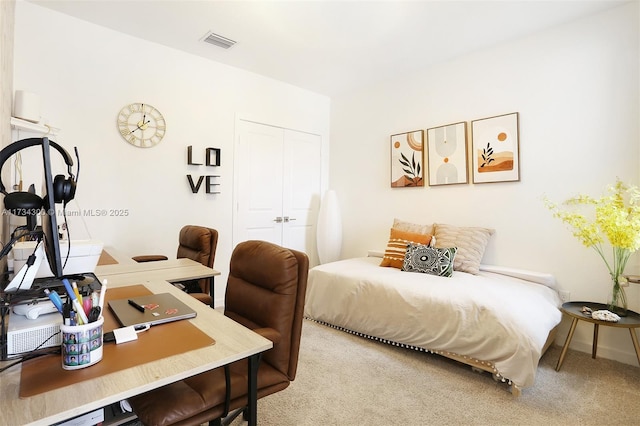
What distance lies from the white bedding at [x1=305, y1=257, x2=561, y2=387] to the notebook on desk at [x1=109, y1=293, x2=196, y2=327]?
68.4 inches

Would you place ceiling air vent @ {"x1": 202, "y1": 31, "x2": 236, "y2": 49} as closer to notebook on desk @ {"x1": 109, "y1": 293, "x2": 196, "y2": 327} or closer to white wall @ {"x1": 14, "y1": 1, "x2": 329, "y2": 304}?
white wall @ {"x1": 14, "y1": 1, "x2": 329, "y2": 304}

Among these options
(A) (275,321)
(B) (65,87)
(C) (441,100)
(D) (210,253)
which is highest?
(C) (441,100)

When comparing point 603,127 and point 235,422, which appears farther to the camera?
point 603,127

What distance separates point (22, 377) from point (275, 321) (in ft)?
2.59

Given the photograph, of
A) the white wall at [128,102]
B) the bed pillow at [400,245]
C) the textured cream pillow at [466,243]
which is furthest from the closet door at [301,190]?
the textured cream pillow at [466,243]

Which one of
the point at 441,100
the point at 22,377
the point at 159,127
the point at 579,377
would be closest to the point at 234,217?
the point at 159,127

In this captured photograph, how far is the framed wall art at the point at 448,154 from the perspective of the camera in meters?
3.37

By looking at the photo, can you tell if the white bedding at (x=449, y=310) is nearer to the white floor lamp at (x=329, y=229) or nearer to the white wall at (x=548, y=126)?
the white wall at (x=548, y=126)

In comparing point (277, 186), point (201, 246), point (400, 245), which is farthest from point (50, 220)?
point (277, 186)

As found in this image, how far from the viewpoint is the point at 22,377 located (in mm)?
789

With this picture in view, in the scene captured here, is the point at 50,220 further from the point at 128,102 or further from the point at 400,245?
the point at 400,245

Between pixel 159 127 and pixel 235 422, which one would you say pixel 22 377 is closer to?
pixel 235 422

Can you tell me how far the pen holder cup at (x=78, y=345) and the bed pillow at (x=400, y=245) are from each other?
2694mm

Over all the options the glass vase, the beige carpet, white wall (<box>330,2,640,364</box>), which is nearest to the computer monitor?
the beige carpet
